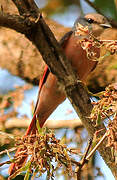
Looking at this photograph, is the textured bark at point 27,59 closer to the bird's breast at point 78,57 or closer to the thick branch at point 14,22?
the bird's breast at point 78,57

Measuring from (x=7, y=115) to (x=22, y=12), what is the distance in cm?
227

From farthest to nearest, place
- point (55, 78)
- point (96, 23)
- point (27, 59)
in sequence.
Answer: point (27, 59) < point (96, 23) < point (55, 78)

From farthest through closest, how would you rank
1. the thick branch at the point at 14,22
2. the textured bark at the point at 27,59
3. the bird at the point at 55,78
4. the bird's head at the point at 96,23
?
the textured bark at the point at 27,59, the bird's head at the point at 96,23, the bird at the point at 55,78, the thick branch at the point at 14,22

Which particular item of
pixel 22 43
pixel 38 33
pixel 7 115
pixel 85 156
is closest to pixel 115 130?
pixel 85 156

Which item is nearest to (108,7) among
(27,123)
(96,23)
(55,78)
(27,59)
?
(96,23)

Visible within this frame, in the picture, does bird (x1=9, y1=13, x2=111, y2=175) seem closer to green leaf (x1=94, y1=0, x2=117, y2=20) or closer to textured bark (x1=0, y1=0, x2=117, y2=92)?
green leaf (x1=94, y1=0, x2=117, y2=20)

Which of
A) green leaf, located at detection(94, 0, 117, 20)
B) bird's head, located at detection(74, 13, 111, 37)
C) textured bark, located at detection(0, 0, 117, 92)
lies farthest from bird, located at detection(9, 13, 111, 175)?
textured bark, located at detection(0, 0, 117, 92)

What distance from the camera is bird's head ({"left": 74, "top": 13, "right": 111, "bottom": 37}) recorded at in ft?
11.6

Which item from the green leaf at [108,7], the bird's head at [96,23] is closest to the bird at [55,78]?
the bird's head at [96,23]

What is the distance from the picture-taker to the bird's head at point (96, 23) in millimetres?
3536

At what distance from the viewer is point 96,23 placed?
3.58 metres

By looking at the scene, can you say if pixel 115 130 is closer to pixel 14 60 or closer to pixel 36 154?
pixel 36 154

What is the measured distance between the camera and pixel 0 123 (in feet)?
14.4

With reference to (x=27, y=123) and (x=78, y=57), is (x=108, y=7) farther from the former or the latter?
(x=27, y=123)
